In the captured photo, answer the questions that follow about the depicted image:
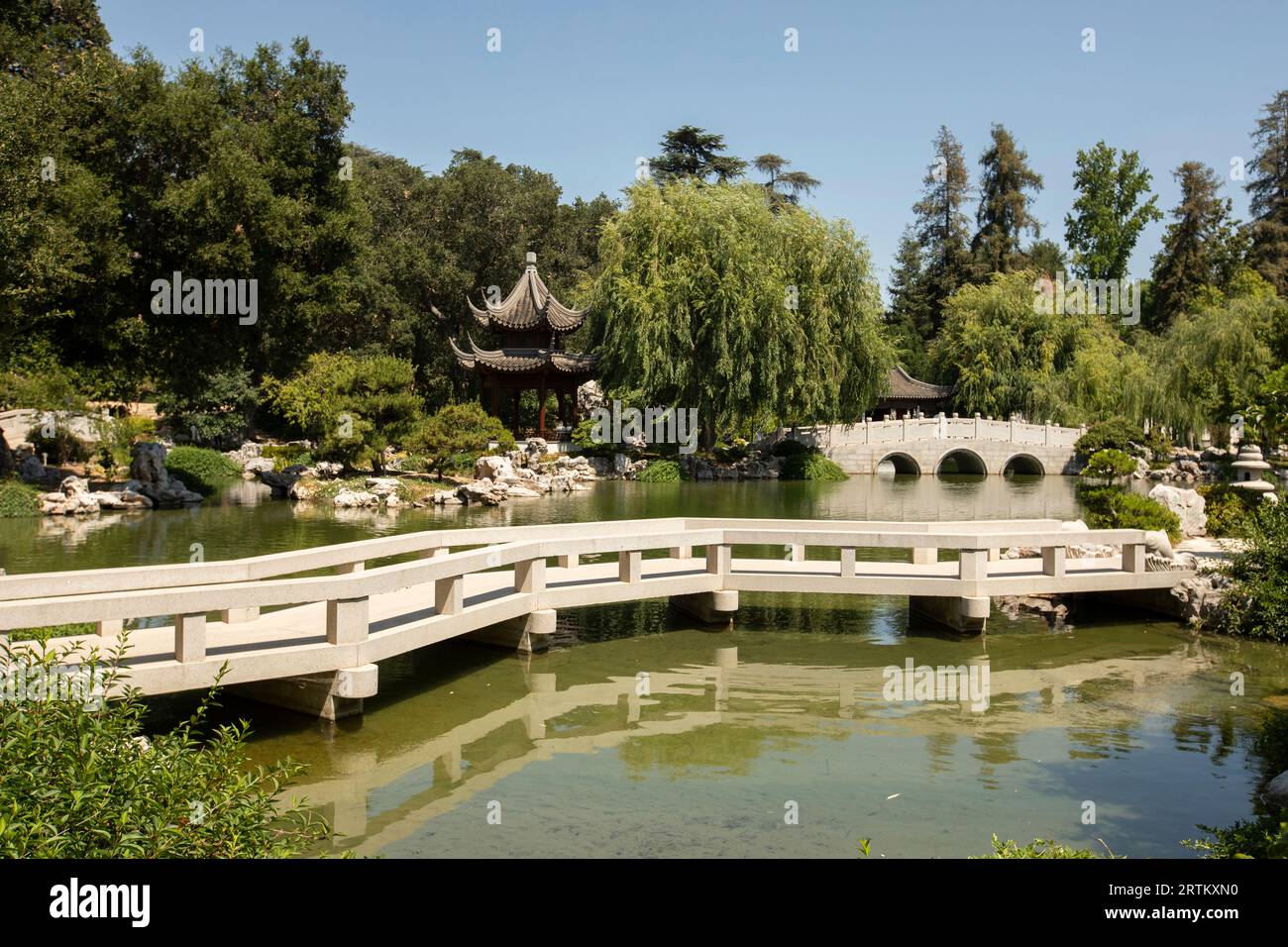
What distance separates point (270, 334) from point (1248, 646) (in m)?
18.9

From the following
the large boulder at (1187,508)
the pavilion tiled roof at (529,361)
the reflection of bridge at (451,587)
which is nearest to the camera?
the reflection of bridge at (451,587)

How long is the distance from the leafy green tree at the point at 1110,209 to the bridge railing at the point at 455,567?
3927cm

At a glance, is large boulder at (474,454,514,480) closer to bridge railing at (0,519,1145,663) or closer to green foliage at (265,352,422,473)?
green foliage at (265,352,422,473)

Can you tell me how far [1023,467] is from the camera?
37.1 meters

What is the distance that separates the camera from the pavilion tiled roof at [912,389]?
4084cm

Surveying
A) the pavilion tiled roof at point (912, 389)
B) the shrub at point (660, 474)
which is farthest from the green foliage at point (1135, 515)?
the pavilion tiled roof at point (912, 389)

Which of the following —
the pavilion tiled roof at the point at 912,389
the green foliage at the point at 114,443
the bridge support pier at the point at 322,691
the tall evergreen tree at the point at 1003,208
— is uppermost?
the tall evergreen tree at the point at 1003,208

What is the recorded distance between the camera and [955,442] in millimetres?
35406

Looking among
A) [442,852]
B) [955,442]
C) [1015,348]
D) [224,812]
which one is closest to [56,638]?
[442,852]

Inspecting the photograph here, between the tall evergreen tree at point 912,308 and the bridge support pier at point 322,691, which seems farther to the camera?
the tall evergreen tree at point 912,308

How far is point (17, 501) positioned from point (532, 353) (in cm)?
1704

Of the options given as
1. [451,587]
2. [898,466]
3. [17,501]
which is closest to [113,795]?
[451,587]

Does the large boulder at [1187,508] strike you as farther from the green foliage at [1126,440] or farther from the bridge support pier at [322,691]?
the green foliage at [1126,440]

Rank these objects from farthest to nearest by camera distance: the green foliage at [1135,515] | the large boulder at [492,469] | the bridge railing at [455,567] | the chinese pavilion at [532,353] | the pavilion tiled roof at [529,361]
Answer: the chinese pavilion at [532,353] < the pavilion tiled roof at [529,361] < the large boulder at [492,469] < the green foliage at [1135,515] < the bridge railing at [455,567]
